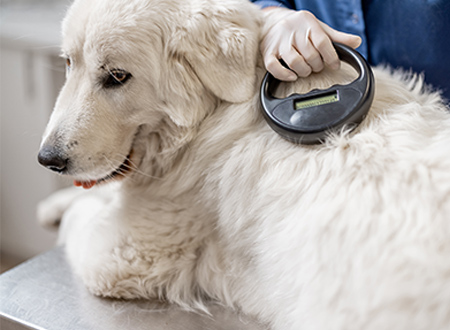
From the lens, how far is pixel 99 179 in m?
0.94

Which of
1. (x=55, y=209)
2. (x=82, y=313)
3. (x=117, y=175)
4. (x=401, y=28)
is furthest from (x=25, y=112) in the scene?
(x=401, y=28)

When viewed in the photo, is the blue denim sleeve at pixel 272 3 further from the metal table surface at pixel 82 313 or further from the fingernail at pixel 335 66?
the metal table surface at pixel 82 313

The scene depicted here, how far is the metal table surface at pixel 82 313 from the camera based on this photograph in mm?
842

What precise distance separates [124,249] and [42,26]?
1839 mm

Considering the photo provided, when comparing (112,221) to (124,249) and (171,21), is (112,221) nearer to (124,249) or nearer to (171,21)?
(124,249)

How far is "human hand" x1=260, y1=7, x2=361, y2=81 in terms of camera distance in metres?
0.82

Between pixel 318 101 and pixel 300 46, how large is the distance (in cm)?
13

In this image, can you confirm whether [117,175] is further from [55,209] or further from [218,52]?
[55,209]

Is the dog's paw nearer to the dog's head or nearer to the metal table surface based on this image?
the metal table surface

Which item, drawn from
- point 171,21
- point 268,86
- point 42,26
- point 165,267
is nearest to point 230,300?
point 165,267

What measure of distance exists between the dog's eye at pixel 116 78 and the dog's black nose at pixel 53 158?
16 cm

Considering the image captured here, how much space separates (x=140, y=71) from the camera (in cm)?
86

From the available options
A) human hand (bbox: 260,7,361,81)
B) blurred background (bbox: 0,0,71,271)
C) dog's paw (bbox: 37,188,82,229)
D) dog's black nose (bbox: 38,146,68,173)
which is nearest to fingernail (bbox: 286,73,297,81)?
human hand (bbox: 260,7,361,81)

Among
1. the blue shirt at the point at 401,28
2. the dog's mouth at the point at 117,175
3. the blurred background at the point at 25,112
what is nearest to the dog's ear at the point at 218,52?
the dog's mouth at the point at 117,175
